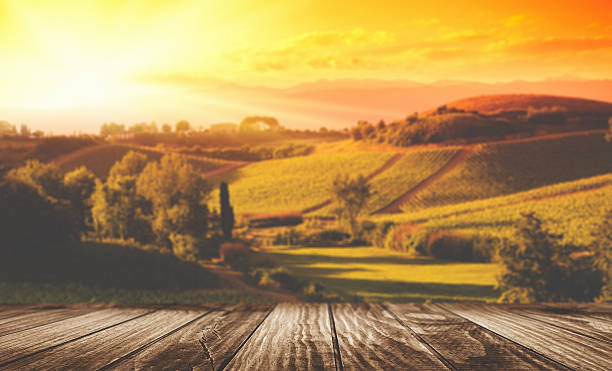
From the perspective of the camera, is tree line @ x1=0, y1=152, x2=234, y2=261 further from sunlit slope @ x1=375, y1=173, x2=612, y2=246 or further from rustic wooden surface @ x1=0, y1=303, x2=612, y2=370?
rustic wooden surface @ x1=0, y1=303, x2=612, y2=370

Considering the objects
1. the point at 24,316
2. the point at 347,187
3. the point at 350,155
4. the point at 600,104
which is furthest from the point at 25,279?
the point at 600,104

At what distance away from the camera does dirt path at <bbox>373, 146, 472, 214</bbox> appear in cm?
3359

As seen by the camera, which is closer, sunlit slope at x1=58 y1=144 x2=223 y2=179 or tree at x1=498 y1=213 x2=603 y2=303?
tree at x1=498 y1=213 x2=603 y2=303

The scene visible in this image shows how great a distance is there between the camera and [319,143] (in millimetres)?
46812

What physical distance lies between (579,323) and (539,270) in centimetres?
1308

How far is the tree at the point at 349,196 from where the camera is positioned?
3034 centimetres

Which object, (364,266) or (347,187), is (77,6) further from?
(347,187)

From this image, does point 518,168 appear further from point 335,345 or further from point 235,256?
point 335,345

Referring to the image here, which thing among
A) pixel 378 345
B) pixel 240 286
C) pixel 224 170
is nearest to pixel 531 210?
pixel 240 286

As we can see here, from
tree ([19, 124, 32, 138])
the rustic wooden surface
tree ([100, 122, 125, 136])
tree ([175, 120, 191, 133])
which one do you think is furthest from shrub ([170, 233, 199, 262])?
tree ([100, 122, 125, 136])

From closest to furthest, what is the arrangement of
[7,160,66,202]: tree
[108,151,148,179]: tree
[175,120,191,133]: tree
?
[7,160,66,202]: tree → [108,151,148,179]: tree → [175,120,191,133]: tree

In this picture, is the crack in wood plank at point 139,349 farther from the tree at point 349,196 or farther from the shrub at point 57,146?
the shrub at point 57,146

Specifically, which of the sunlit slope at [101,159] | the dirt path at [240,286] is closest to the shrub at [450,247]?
the dirt path at [240,286]

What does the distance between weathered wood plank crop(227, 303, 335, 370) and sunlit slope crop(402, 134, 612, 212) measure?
107 ft
